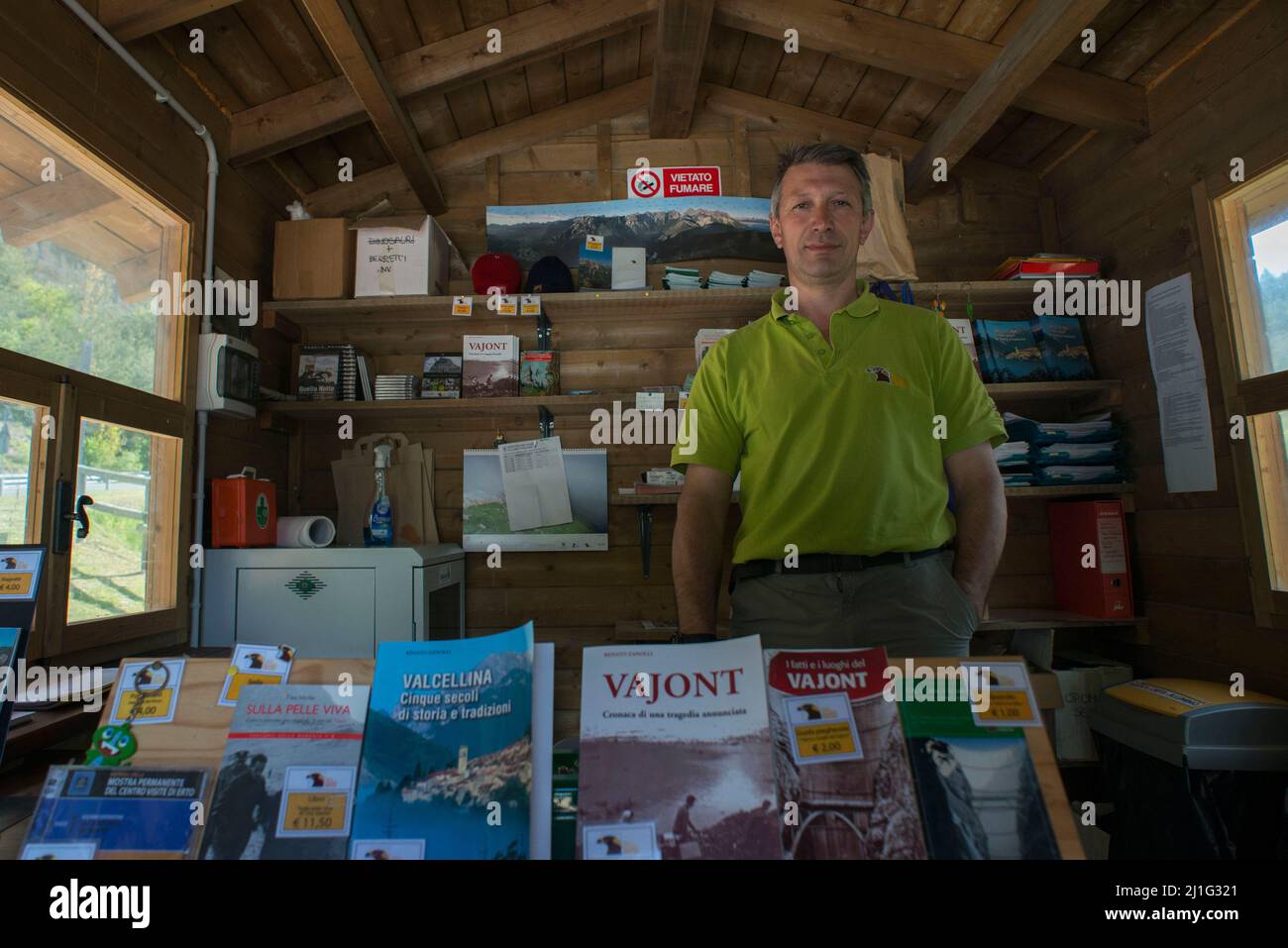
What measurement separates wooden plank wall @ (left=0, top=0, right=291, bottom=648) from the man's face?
199 cm

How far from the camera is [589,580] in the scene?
3307mm

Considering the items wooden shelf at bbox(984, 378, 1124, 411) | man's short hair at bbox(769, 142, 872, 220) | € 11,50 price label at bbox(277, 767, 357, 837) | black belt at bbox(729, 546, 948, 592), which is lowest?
€ 11,50 price label at bbox(277, 767, 357, 837)

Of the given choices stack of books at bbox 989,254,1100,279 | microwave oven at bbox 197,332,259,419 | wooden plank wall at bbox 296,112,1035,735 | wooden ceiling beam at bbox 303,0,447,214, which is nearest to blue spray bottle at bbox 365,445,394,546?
wooden plank wall at bbox 296,112,1035,735

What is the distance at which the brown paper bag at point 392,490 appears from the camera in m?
3.28

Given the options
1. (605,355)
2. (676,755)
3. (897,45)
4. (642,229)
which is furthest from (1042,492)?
(676,755)

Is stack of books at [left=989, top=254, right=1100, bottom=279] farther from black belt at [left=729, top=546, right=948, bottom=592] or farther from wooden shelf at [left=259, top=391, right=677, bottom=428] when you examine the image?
black belt at [left=729, top=546, right=948, bottom=592]

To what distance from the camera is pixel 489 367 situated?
3197 mm

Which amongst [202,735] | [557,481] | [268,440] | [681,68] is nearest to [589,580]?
[557,481]

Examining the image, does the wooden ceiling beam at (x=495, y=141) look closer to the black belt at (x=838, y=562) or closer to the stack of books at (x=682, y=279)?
the stack of books at (x=682, y=279)

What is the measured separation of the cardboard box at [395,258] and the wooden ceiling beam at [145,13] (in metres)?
0.93

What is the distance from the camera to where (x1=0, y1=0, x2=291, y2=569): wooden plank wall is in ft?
6.39

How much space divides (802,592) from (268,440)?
267 centimetres

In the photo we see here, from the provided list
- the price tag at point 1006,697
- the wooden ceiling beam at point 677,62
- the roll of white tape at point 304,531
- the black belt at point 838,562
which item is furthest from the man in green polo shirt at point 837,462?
the roll of white tape at point 304,531

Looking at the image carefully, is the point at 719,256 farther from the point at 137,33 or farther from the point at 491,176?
the point at 137,33
